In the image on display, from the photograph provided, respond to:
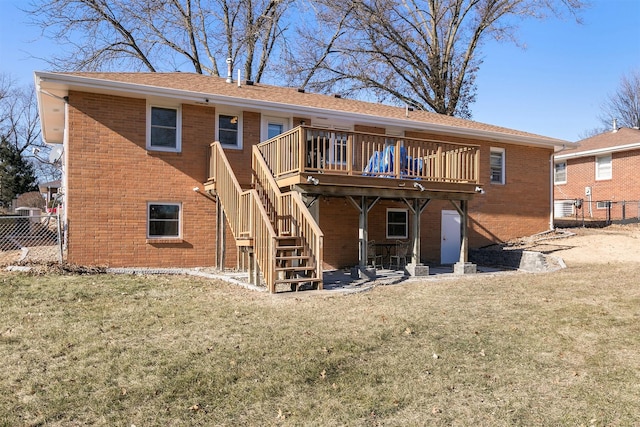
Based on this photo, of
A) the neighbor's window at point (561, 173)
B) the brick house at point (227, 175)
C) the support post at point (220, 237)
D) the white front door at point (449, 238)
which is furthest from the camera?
the neighbor's window at point (561, 173)

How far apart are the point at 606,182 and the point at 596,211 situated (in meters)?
1.49

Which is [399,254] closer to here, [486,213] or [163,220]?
[486,213]

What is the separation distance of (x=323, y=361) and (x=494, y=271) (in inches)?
374

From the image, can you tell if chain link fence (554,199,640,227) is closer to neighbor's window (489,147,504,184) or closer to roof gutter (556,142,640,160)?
roof gutter (556,142,640,160)

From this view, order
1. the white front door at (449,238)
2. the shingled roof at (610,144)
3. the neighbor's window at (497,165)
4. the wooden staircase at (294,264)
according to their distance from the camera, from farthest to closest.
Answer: the shingled roof at (610,144) < the neighbor's window at (497,165) < the white front door at (449,238) < the wooden staircase at (294,264)

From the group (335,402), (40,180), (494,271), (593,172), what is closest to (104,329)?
(335,402)

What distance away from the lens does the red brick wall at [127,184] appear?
11.5m

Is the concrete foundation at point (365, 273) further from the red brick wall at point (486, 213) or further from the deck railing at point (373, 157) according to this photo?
the red brick wall at point (486, 213)

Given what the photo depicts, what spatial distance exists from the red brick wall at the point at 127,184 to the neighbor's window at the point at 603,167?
20.3m

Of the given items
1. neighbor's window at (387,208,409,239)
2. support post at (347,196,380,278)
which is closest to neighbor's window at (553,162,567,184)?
neighbor's window at (387,208,409,239)

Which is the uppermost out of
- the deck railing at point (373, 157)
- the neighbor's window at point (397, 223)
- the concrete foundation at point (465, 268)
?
the deck railing at point (373, 157)

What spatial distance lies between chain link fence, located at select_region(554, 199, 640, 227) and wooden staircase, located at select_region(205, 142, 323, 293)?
15.2 meters

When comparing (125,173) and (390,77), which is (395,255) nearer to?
(125,173)

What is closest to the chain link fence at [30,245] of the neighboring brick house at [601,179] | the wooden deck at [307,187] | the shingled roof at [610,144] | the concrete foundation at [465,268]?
the wooden deck at [307,187]
